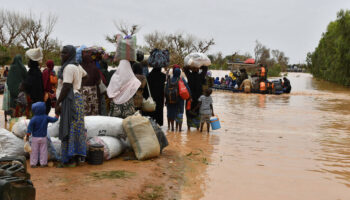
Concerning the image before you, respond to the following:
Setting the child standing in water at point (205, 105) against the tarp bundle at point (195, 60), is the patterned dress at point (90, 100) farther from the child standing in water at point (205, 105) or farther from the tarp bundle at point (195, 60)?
the tarp bundle at point (195, 60)

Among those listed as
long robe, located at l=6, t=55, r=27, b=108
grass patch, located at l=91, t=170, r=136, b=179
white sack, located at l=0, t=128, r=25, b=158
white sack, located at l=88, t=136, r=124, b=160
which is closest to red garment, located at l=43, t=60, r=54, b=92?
long robe, located at l=6, t=55, r=27, b=108

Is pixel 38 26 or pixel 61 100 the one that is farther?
pixel 38 26

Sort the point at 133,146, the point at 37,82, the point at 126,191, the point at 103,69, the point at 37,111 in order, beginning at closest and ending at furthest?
the point at 126,191, the point at 37,111, the point at 133,146, the point at 37,82, the point at 103,69

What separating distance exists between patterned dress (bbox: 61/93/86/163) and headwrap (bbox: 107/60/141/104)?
4.49ft

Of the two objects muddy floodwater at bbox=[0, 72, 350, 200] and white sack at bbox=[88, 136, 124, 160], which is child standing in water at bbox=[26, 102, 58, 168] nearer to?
muddy floodwater at bbox=[0, 72, 350, 200]

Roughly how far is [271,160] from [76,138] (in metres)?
3.33

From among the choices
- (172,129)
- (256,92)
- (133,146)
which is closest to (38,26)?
(256,92)

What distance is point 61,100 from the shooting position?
531cm

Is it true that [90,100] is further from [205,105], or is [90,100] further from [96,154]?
[205,105]

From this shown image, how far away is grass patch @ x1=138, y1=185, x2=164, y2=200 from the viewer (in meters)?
4.43

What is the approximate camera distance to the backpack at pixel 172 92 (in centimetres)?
870

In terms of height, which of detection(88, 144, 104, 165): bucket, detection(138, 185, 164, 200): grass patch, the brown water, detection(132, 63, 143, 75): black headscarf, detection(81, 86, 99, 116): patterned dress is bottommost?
the brown water

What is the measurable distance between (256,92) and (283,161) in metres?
17.2

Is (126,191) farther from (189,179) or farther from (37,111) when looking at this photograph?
(37,111)
